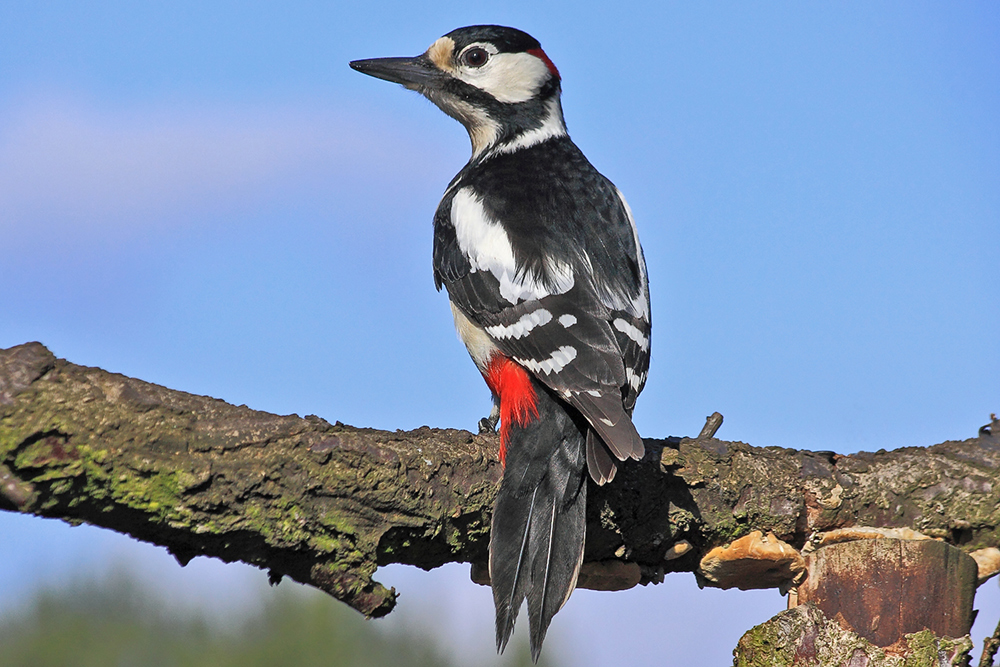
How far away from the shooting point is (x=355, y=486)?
2.79 m

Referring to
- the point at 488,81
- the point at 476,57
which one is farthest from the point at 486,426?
the point at 476,57

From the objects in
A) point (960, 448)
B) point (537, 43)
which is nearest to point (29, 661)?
point (537, 43)

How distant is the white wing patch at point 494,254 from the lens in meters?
3.52

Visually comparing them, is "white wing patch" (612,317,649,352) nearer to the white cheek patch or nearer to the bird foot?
the bird foot

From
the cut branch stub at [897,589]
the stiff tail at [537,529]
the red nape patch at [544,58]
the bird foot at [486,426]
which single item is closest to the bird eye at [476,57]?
the red nape patch at [544,58]

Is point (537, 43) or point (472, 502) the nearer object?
point (472, 502)

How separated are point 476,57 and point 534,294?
1.73 m

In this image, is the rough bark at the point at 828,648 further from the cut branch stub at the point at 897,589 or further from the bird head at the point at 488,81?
the bird head at the point at 488,81

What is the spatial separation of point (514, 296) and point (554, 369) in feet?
1.51

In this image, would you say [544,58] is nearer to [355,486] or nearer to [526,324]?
[526,324]

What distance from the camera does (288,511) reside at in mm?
2691

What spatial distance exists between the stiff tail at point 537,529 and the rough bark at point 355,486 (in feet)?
0.57

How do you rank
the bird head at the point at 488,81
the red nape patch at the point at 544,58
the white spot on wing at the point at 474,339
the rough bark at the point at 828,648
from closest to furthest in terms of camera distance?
1. the rough bark at the point at 828,648
2. the white spot on wing at the point at 474,339
3. the bird head at the point at 488,81
4. the red nape patch at the point at 544,58

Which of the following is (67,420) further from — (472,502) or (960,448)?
(960,448)
